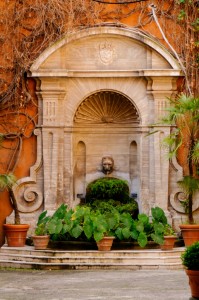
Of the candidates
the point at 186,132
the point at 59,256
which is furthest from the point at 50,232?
the point at 186,132

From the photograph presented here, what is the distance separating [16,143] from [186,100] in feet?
12.8

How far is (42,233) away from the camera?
1861cm

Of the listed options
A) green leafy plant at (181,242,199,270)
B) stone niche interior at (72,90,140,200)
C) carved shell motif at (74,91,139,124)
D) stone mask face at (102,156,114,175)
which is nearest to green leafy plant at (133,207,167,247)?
stone niche interior at (72,90,140,200)

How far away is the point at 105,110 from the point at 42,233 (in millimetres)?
3179

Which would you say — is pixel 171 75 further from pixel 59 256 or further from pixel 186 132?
Result: pixel 59 256

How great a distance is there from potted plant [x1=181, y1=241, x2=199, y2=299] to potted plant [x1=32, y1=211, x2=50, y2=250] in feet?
19.2

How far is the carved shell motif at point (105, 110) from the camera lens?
794 inches

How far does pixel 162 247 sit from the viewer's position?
1823 centimetres

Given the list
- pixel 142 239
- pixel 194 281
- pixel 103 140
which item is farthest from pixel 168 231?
pixel 194 281

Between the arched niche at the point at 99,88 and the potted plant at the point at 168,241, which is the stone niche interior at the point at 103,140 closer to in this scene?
the arched niche at the point at 99,88

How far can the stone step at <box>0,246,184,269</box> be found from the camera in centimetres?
1761

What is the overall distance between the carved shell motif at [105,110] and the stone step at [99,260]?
3.29 metres

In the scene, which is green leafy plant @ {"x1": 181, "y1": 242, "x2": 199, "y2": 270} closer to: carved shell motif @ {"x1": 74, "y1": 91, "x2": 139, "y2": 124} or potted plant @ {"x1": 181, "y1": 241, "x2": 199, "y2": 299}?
potted plant @ {"x1": 181, "y1": 241, "x2": 199, "y2": 299}

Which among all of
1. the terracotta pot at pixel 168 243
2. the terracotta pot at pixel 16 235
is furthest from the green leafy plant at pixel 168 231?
the terracotta pot at pixel 16 235
